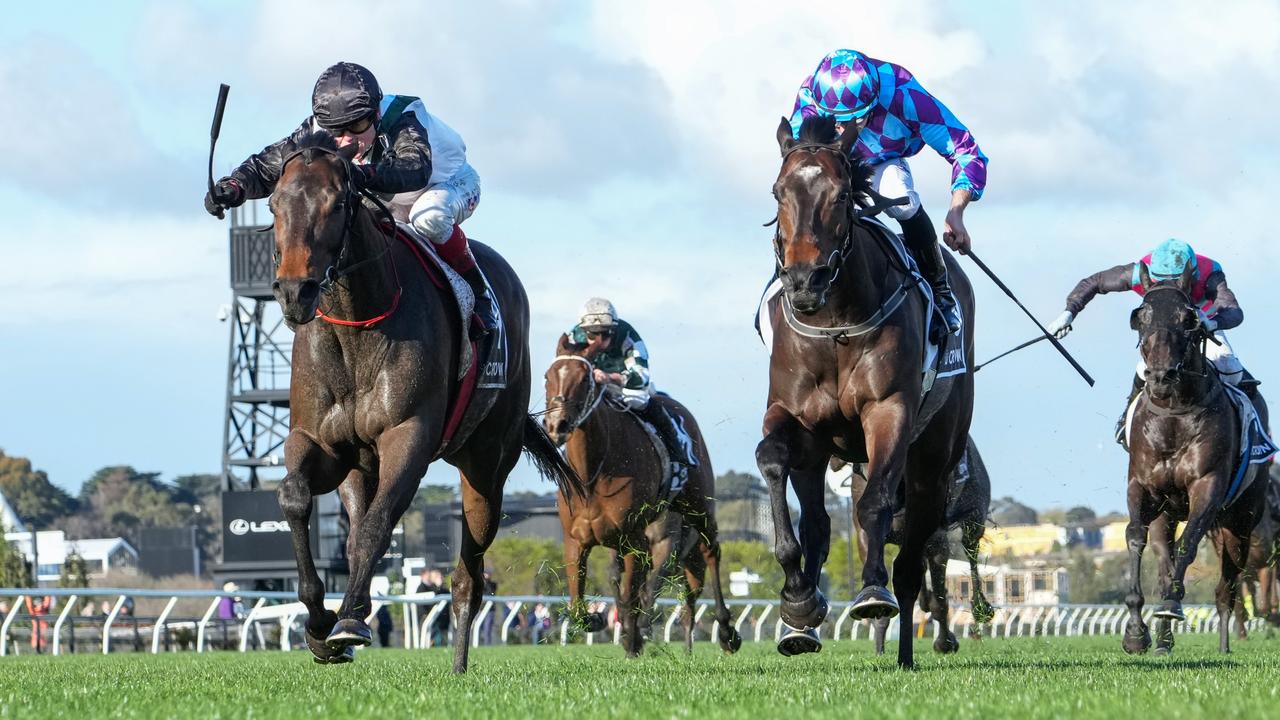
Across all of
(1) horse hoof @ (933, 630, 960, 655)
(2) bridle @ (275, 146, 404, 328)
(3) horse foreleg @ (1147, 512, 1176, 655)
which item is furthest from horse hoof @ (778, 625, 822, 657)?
(1) horse hoof @ (933, 630, 960, 655)

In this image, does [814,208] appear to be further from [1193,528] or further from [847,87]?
[1193,528]

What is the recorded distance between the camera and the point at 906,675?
736 cm

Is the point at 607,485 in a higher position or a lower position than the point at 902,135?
lower

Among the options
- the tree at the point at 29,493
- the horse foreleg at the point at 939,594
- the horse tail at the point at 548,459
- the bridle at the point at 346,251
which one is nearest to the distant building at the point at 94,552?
the tree at the point at 29,493

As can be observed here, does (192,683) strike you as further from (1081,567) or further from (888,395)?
(1081,567)

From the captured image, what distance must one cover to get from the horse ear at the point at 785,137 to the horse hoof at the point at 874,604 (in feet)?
6.78

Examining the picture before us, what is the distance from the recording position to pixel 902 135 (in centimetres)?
888

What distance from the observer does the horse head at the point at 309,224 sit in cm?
693

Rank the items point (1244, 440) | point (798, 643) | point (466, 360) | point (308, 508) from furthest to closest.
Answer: point (1244, 440), point (466, 360), point (308, 508), point (798, 643)

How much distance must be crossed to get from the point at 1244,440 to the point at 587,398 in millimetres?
4675

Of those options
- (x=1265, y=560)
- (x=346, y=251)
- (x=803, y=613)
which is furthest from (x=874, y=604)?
(x=1265, y=560)

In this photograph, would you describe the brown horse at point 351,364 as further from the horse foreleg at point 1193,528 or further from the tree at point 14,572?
the tree at point 14,572

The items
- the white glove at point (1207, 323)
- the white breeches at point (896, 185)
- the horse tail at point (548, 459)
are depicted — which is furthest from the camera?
the white glove at point (1207, 323)

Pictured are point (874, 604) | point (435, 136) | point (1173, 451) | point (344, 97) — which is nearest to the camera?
point (874, 604)
